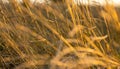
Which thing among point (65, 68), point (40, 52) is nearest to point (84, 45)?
point (65, 68)

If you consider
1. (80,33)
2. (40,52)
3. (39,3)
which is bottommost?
Result: (40,52)

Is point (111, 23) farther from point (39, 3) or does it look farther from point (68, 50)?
point (39, 3)

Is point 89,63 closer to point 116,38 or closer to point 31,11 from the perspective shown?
point 116,38

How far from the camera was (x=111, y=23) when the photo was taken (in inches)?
68.9

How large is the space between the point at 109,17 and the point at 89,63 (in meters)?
0.32

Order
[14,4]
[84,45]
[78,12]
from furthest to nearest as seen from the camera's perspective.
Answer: [14,4], [78,12], [84,45]

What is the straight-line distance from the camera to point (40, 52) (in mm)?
1933

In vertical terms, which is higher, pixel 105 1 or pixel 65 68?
pixel 105 1

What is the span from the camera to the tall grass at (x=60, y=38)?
1.56 meters

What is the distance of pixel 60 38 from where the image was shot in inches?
62.8

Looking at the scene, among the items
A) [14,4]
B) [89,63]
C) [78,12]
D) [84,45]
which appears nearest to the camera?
[89,63]

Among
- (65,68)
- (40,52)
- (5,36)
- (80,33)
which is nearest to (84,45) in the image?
(80,33)

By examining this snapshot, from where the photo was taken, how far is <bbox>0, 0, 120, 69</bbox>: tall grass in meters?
1.56

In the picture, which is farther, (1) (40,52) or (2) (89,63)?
(1) (40,52)
